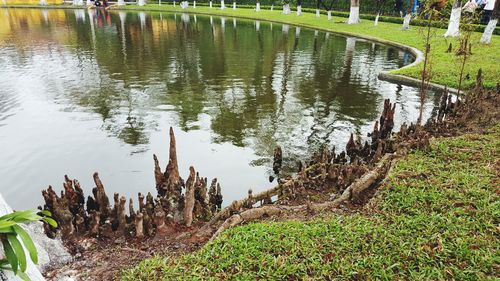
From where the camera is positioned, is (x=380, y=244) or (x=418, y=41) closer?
(x=380, y=244)

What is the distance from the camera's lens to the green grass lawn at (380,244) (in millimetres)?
4863

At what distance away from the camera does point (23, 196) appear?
8.26m

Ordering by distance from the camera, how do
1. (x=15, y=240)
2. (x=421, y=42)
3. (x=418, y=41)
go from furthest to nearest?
(x=418, y=41) < (x=421, y=42) < (x=15, y=240)

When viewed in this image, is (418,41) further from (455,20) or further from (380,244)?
(380,244)

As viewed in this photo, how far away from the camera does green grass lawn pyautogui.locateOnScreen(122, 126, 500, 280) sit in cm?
Answer: 486

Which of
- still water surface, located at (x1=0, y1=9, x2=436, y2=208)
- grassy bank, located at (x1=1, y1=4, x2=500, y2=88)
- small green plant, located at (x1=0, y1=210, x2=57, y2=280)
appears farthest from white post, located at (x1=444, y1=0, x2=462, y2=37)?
small green plant, located at (x1=0, y1=210, x2=57, y2=280)

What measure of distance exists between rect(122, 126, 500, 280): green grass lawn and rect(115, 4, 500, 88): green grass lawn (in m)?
6.53

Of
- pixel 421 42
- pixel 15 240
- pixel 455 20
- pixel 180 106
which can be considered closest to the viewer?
pixel 15 240

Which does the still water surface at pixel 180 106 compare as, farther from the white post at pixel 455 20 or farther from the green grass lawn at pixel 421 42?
the white post at pixel 455 20

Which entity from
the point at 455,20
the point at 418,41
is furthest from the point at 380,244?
the point at 418,41

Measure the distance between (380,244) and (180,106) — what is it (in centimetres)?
989

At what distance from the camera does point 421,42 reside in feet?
79.5

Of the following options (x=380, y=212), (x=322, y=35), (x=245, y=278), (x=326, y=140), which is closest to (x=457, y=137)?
(x=326, y=140)

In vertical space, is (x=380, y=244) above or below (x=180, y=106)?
above
